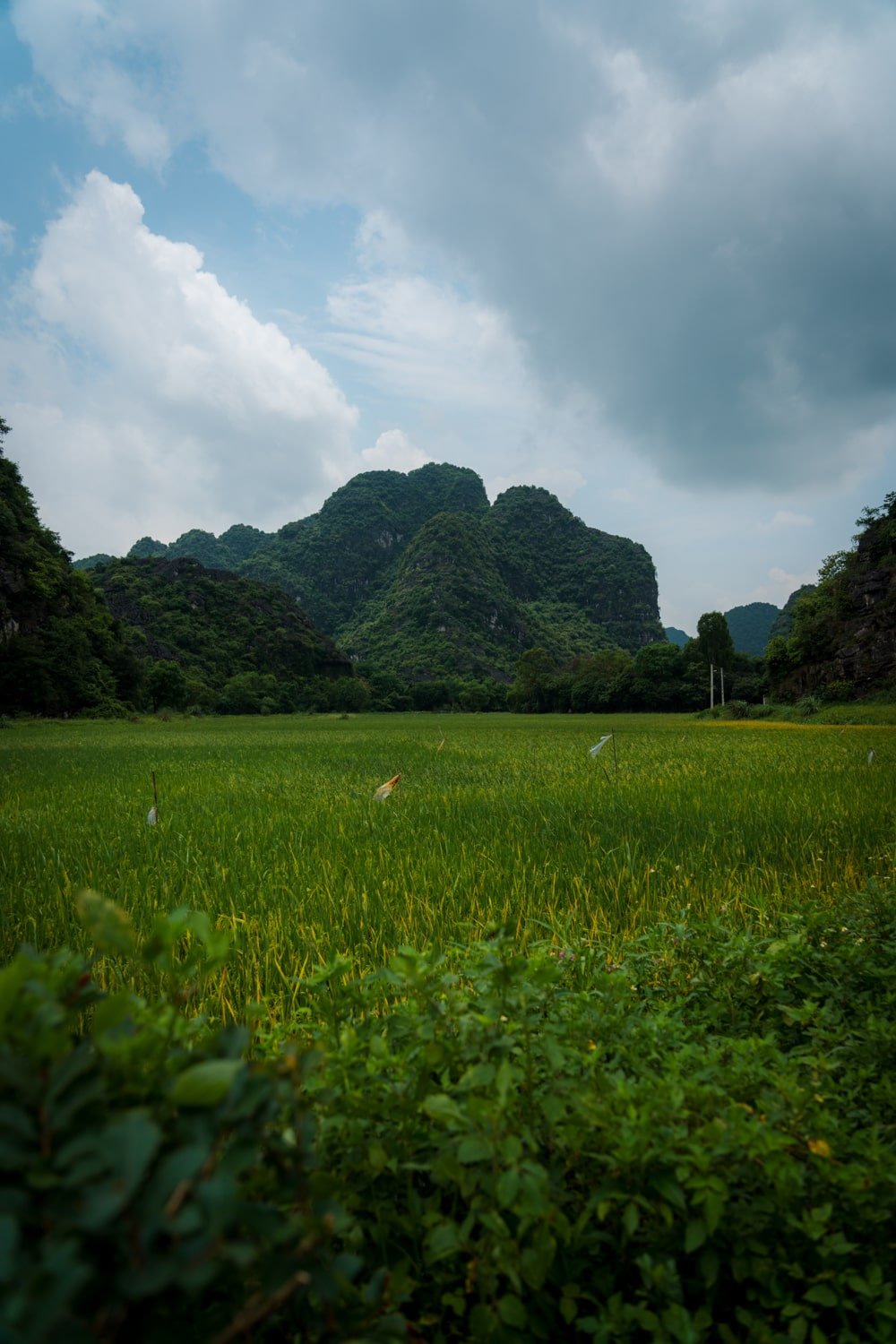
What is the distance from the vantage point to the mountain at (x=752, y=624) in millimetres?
150000

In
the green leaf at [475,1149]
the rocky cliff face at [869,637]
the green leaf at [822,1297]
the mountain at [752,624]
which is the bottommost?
the green leaf at [822,1297]

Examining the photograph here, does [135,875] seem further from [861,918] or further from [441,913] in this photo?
[861,918]

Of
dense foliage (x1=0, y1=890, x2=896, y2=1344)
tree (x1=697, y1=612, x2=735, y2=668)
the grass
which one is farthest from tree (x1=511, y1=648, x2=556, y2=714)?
dense foliage (x1=0, y1=890, x2=896, y2=1344)

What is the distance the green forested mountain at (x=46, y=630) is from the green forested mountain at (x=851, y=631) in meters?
43.8

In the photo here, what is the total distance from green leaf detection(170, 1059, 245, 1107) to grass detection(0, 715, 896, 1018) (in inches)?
62.9

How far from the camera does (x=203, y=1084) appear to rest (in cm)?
57

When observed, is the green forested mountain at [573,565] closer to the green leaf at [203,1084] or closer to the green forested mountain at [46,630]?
the green forested mountain at [46,630]

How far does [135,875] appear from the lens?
145 inches

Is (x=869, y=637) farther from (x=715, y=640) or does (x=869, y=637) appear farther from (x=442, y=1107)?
(x=442, y=1107)

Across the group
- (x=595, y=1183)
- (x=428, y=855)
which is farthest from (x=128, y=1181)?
(x=428, y=855)

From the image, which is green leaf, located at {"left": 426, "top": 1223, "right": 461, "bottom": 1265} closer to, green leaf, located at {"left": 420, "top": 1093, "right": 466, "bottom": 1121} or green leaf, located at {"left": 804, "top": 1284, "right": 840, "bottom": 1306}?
green leaf, located at {"left": 420, "top": 1093, "right": 466, "bottom": 1121}

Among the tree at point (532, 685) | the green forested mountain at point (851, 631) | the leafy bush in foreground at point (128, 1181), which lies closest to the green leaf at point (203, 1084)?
the leafy bush in foreground at point (128, 1181)

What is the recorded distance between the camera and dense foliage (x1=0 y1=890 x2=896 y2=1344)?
52 cm

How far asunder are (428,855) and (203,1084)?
3746 mm
